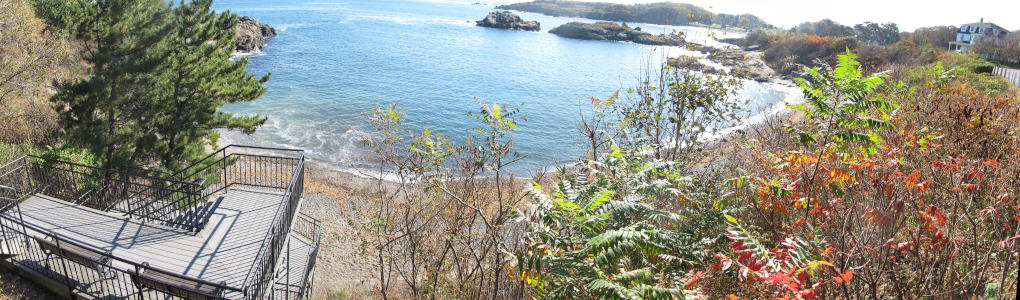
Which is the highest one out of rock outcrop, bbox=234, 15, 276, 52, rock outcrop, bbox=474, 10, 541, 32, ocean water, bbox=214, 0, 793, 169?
rock outcrop, bbox=474, 10, 541, 32

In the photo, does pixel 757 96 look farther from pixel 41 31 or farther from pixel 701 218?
pixel 41 31

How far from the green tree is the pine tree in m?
0.51

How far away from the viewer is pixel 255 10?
120 metres

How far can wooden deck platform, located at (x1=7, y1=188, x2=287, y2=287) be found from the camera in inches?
388

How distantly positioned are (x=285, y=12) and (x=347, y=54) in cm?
6177

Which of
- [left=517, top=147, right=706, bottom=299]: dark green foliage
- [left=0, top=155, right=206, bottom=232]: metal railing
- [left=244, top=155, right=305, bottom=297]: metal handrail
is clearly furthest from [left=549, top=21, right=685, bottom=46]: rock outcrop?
[left=517, top=147, right=706, bottom=299]: dark green foliage

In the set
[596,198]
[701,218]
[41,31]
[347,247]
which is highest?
[41,31]

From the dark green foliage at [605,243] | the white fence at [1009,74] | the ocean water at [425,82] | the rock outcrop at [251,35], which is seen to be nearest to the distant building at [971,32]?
the ocean water at [425,82]

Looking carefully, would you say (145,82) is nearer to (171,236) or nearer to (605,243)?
(171,236)

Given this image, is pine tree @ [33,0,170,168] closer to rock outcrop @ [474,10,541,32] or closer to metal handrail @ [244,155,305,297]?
metal handrail @ [244,155,305,297]

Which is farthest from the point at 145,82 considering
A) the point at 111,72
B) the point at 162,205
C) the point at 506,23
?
the point at 506,23

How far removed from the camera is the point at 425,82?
55375 mm

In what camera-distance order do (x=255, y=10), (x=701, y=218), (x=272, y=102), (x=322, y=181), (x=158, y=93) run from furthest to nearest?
(x=255, y=10) → (x=272, y=102) → (x=322, y=181) → (x=158, y=93) → (x=701, y=218)

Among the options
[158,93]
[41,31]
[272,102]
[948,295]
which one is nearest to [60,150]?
[158,93]
